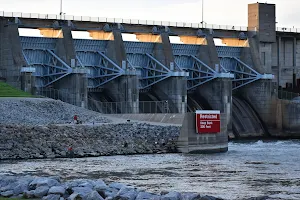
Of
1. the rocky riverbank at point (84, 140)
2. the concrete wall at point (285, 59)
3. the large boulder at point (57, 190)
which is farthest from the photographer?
the concrete wall at point (285, 59)

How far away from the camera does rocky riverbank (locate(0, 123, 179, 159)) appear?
59812mm

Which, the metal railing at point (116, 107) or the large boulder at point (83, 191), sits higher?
the metal railing at point (116, 107)

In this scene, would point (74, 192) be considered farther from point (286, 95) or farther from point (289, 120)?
point (286, 95)

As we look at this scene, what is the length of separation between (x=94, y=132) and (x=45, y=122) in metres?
4.26

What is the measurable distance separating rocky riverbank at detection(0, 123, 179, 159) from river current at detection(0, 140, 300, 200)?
2.13m

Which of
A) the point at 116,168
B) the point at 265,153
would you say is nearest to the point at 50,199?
the point at 116,168

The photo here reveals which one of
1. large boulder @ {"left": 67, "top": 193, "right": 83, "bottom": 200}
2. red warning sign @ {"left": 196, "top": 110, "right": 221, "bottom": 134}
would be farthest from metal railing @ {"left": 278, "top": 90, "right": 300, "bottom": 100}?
large boulder @ {"left": 67, "top": 193, "right": 83, "bottom": 200}

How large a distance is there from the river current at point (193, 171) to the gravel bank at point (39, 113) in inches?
345

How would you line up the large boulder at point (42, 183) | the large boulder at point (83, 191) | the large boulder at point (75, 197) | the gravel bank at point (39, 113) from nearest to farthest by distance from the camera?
1. the large boulder at point (75, 197)
2. the large boulder at point (83, 191)
3. the large boulder at point (42, 183)
4. the gravel bank at point (39, 113)

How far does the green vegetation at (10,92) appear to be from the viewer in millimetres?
76275

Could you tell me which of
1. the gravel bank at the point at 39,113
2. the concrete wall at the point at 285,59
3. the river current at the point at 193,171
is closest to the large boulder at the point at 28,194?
the river current at the point at 193,171

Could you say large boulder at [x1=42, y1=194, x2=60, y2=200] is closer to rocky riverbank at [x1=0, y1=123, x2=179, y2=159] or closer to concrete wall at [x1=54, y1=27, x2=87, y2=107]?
rocky riverbank at [x1=0, y1=123, x2=179, y2=159]

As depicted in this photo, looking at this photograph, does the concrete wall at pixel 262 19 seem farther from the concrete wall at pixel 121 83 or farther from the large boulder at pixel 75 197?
the large boulder at pixel 75 197

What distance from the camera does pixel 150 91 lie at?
9588cm
